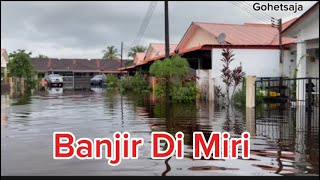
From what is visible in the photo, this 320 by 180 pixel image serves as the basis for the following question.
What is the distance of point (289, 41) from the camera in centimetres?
2072

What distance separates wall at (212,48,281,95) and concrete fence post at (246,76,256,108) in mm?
3502

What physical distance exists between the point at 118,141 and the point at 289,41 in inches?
607

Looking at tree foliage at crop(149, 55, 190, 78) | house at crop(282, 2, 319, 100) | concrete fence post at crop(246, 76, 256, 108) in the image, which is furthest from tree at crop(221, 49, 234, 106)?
house at crop(282, 2, 319, 100)

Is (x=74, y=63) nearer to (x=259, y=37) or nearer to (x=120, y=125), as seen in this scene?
(x=259, y=37)

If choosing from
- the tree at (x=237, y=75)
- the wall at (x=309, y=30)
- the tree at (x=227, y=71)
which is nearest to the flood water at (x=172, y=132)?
the wall at (x=309, y=30)

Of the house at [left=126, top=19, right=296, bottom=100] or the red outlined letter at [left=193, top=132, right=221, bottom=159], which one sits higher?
the house at [left=126, top=19, right=296, bottom=100]

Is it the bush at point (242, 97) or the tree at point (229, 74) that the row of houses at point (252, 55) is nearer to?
the tree at point (229, 74)

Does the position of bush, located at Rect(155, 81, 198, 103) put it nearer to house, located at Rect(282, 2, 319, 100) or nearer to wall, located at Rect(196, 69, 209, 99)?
wall, located at Rect(196, 69, 209, 99)

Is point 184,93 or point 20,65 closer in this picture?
point 184,93

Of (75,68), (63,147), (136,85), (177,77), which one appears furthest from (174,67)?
(75,68)

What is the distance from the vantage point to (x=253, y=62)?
65.4 ft

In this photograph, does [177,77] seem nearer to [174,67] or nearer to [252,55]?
[174,67]

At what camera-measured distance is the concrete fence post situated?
15.6m

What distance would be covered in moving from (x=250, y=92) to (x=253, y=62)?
183 inches
